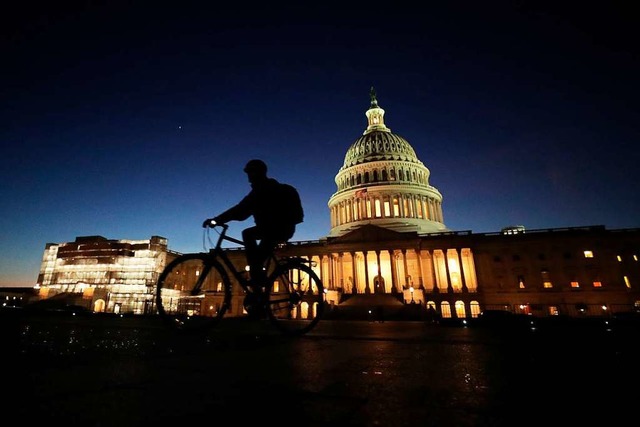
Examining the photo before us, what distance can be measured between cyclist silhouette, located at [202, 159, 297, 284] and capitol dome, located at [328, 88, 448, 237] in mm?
70511

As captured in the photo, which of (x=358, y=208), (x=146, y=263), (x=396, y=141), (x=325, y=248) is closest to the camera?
(x=325, y=248)

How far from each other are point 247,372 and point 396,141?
321ft

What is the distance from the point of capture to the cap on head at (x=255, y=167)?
238 inches

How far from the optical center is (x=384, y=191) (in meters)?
81.9

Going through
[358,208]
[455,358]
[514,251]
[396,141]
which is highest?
[396,141]

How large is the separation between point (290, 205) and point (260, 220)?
615 mm

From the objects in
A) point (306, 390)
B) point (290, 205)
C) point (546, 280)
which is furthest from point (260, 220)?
point (546, 280)

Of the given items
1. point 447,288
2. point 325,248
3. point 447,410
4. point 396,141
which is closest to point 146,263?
point 325,248

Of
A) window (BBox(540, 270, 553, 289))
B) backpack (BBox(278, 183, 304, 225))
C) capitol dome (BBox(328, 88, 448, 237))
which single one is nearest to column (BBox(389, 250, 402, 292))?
capitol dome (BBox(328, 88, 448, 237))

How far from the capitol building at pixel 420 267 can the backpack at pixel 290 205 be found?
134 ft

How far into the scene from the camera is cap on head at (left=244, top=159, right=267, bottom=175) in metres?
6.05

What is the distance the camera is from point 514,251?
198 feet

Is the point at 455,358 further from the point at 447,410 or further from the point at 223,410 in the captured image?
the point at 223,410

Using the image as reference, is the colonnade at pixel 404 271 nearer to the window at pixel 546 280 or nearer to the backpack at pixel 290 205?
the window at pixel 546 280
